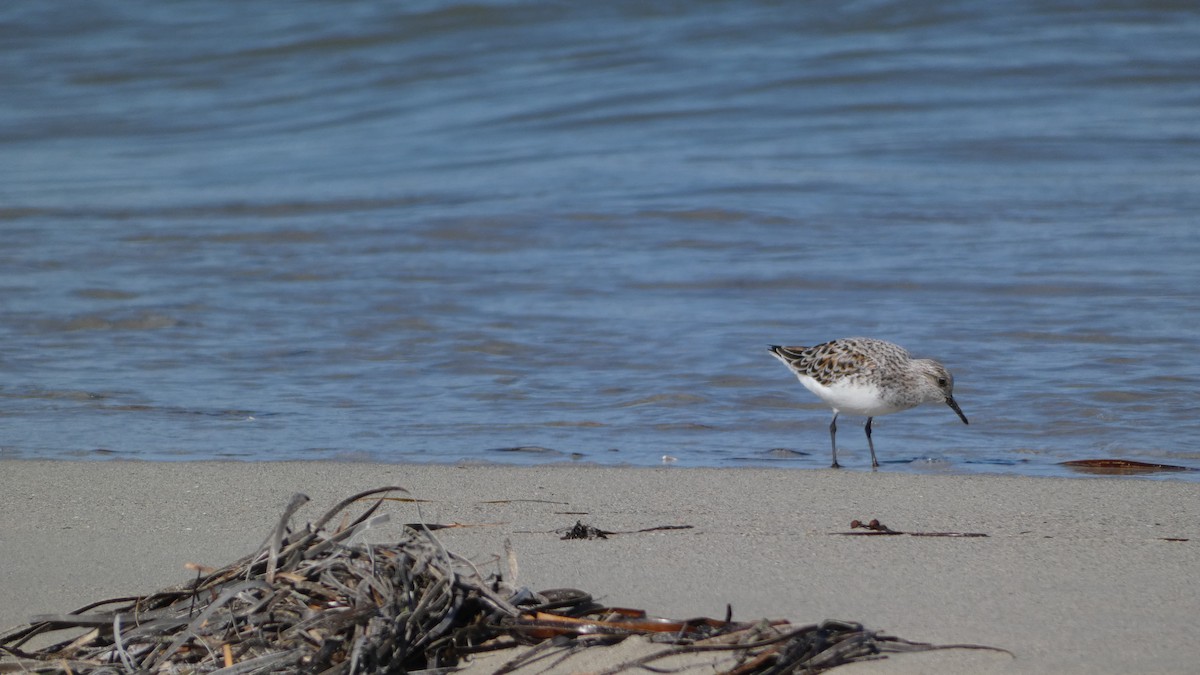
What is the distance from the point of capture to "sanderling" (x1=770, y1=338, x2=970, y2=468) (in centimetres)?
587

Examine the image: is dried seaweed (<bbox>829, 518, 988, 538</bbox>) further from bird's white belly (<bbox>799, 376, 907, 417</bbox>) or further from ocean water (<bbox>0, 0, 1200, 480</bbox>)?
bird's white belly (<bbox>799, 376, 907, 417</bbox>)

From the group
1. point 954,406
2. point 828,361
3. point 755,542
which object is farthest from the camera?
point 828,361

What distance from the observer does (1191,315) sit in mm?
7332

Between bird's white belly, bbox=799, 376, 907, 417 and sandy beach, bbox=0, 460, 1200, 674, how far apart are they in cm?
70

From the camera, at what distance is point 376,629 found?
112 inches

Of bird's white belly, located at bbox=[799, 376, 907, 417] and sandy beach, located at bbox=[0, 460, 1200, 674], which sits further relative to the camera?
bird's white belly, located at bbox=[799, 376, 907, 417]

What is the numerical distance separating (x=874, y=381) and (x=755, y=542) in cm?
211

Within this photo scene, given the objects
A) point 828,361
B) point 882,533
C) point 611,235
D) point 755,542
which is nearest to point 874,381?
point 828,361

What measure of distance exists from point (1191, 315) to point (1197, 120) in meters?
5.60

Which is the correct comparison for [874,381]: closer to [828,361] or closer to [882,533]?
[828,361]

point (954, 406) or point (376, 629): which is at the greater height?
point (376, 629)

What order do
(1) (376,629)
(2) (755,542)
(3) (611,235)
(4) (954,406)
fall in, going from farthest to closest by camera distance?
1. (3) (611,235)
2. (4) (954,406)
3. (2) (755,542)
4. (1) (376,629)

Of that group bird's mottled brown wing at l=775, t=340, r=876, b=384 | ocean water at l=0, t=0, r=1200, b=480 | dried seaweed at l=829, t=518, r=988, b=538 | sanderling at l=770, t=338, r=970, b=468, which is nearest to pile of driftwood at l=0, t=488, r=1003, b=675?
dried seaweed at l=829, t=518, r=988, b=538

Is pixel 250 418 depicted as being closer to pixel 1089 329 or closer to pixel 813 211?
pixel 1089 329
